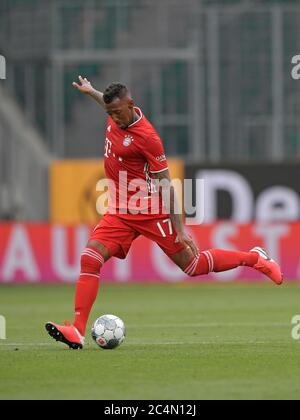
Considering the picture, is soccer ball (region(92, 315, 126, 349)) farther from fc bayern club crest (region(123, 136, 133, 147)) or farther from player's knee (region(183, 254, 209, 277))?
fc bayern club crest (region(123, 136, 133, 147))

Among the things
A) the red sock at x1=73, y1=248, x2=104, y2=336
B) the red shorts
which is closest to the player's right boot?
the red sock at x1=73, y1=248, x2=104, y2=336

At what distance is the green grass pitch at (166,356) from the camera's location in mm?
8117

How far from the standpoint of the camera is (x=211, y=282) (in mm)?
23328

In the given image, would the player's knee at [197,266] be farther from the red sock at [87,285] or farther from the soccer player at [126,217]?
the red sock at [87,285]

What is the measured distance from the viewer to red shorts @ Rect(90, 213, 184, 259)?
1087 cm

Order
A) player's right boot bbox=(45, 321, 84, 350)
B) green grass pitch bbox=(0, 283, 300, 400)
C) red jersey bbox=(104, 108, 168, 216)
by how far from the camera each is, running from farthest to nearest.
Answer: red jersey bbox=(104, 108, 168, 216) → player's right boot bbox=(45, 321, 84, 350) → green grass pitch bbox=(0, 283, 300, 400)

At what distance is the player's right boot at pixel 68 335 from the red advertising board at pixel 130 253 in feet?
40.4

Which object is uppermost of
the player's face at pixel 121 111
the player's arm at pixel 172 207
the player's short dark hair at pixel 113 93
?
the player's short dark hair at pixel 113 93

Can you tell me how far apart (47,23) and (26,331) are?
14423mm

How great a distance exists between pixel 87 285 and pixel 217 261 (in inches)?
56.3

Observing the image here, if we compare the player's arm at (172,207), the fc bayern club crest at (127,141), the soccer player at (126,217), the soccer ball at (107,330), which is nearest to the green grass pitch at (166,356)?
the soccer ball at (107,330)

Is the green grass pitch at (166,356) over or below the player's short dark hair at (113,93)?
below

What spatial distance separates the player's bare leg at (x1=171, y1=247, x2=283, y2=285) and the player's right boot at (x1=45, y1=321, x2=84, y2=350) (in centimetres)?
130
